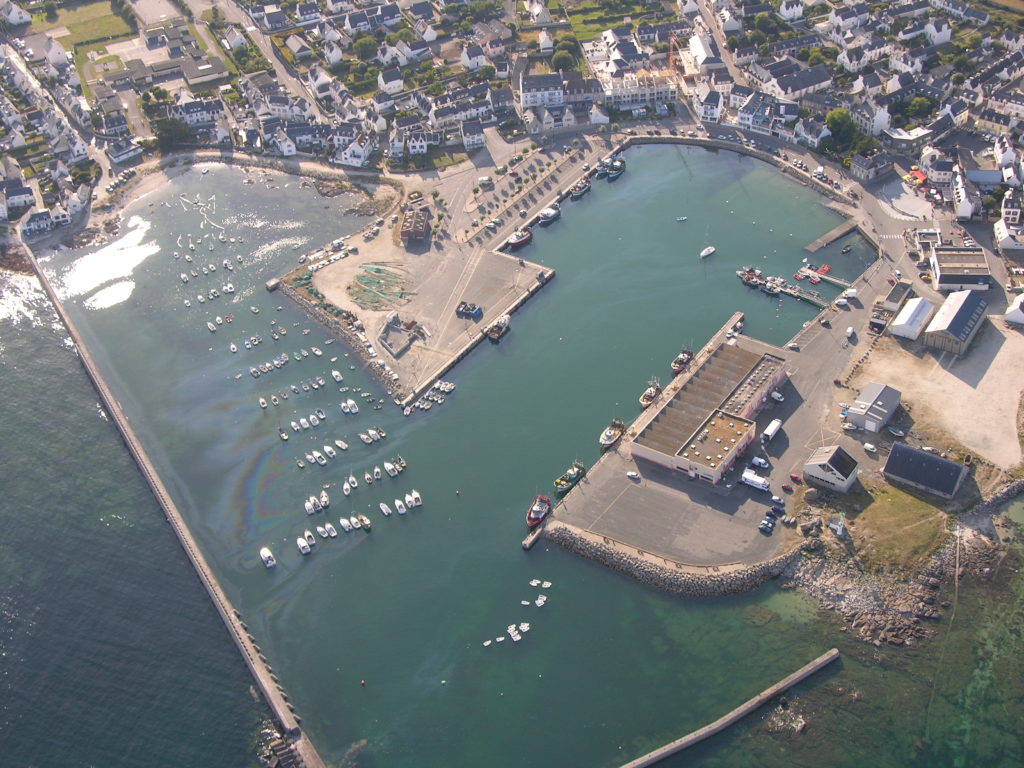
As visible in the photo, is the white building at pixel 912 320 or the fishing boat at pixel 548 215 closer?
the white building at pixel 912 320

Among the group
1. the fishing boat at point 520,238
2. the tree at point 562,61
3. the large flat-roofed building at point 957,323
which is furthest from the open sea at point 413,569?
the tree at point 562,61

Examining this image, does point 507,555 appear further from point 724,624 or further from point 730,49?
point 730,49

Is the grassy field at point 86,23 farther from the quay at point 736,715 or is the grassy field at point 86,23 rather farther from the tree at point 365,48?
the quay at point 736,715

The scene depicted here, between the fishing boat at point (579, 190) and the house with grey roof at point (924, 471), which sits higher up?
the fishing boat at point (579, 190)

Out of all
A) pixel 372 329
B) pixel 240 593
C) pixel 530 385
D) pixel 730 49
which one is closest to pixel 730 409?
pixel 530 385

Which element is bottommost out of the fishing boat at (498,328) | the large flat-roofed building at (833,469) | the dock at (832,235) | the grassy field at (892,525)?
the grassy field at (892,525)

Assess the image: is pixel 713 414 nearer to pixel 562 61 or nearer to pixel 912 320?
pixel 912 320
